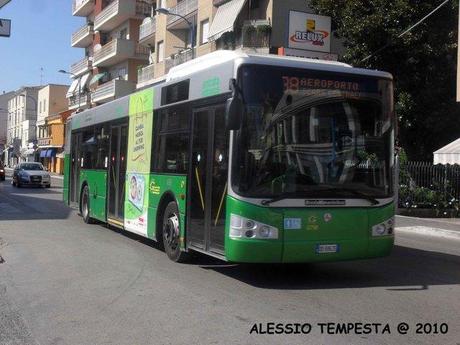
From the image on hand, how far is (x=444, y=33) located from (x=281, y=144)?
20189mm

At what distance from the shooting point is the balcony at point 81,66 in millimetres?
61675

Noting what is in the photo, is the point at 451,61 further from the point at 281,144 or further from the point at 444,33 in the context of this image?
the point at 281,144

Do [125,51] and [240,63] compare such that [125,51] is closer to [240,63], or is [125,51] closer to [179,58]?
[179,58]

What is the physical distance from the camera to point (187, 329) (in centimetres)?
610

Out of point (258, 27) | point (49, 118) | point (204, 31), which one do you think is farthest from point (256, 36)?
point (49, 118)

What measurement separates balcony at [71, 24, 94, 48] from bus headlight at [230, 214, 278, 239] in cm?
5666

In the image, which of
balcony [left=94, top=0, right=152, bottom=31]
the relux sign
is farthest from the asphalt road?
balcony [left=94, top=0, right=152, bottom=31]

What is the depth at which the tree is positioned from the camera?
80.4 ft

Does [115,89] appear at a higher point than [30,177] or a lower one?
higher

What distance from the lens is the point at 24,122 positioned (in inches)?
3708

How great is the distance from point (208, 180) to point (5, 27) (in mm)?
6121

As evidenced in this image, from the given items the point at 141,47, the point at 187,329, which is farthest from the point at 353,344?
the point at 141,47

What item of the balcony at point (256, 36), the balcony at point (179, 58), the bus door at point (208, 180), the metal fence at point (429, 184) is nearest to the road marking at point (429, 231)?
the metal fence at point (429, 184)

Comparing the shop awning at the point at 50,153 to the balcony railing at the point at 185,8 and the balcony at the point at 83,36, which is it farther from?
the balcony railing at the point at 185,8
